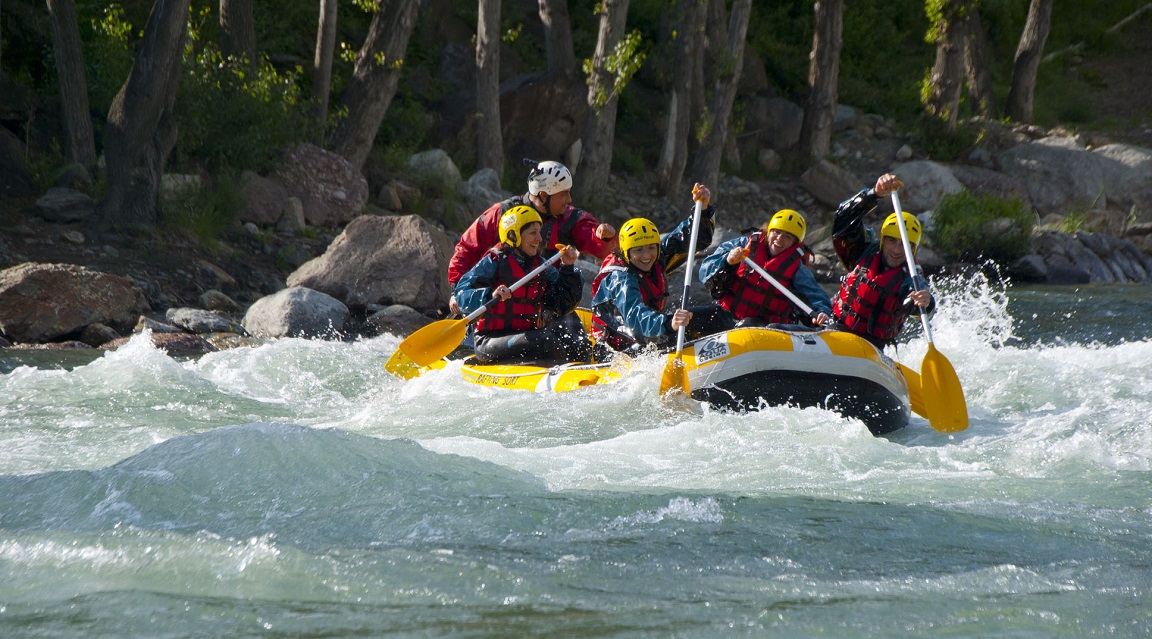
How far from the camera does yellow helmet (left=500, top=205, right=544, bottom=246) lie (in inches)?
292

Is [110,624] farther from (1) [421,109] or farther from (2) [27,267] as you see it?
(1) [421,109]

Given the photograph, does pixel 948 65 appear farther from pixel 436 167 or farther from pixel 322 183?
pixel 322 183

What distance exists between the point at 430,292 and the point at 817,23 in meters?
10.6

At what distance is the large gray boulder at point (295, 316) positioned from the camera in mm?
9914

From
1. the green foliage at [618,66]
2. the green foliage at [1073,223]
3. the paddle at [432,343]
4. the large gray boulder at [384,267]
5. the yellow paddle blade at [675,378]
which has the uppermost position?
the green foliage at [618,66]

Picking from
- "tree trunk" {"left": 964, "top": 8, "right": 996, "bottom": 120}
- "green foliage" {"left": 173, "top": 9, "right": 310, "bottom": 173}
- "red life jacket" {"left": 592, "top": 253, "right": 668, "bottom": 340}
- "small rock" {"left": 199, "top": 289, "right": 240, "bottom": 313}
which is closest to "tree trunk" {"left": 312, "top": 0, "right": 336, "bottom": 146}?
"green foliage" {"left": 173, "top": 9, "right": 310, "bottom": 173}

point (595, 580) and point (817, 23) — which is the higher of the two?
point (817, 23)

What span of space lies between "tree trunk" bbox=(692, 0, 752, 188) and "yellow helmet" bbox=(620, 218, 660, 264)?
1065cm

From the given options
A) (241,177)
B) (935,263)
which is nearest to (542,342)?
(241,177)

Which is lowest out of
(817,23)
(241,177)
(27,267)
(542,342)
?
(542,342)

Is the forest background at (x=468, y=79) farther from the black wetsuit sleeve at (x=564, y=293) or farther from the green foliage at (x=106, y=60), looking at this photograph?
the black wetsuit sleeve at (x=564, y=293)

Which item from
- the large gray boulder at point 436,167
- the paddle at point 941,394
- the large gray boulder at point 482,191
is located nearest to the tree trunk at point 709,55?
the large gray boulder at point 482,191

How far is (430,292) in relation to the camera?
11133mm

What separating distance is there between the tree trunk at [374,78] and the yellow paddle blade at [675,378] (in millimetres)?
8474
